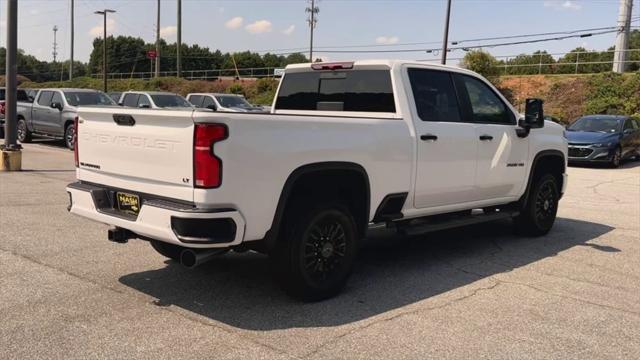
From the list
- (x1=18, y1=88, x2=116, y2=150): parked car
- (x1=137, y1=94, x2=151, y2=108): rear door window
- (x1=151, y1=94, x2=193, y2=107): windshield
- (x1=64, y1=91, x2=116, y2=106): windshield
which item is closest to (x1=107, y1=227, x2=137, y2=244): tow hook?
(x1=18, y1=88, x2=116, y2=150): parked car

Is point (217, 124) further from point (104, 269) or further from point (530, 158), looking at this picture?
point (530, 158)

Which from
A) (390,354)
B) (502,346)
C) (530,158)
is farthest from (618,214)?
(390,354)

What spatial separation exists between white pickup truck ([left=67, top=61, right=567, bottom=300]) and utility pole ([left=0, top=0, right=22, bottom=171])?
8.11m

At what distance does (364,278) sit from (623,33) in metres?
36.8

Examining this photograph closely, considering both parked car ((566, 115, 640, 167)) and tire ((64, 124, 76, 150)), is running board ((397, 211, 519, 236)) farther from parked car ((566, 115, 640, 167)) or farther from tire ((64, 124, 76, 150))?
tire ((64, 124, 76, 150))

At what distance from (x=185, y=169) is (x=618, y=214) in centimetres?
813

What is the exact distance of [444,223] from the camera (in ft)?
20.4

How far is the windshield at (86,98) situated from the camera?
17844mm

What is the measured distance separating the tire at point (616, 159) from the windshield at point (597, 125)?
2.72 feet

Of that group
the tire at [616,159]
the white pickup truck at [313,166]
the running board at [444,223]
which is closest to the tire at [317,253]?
the white pickup truck at [313,166]

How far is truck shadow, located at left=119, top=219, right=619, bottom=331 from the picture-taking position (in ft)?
15.6

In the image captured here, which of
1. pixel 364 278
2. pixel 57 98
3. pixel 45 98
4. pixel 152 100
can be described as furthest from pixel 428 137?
pixel 45 98

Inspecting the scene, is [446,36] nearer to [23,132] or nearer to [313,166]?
[23,132]

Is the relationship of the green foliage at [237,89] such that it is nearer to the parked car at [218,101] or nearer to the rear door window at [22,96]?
the parked car at [218,101]
